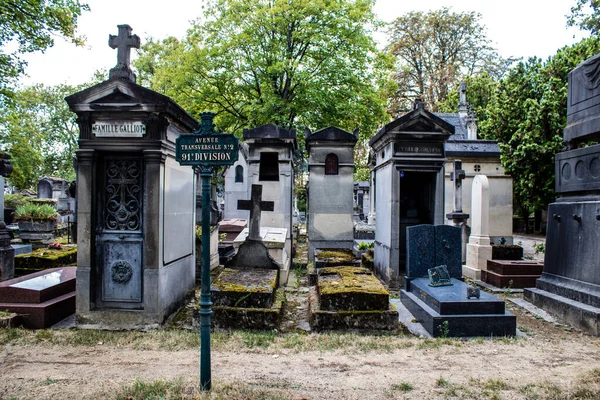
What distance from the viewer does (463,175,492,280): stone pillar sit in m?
9.25

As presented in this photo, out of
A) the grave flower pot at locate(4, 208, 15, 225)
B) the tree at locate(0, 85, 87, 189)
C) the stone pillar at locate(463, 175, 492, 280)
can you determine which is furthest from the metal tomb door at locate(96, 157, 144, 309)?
the tree at locate(0, 85, 87, 189)

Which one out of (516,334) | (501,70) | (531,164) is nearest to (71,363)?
(516,334)

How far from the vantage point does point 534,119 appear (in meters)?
17.4

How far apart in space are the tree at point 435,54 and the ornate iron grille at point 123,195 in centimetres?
2363

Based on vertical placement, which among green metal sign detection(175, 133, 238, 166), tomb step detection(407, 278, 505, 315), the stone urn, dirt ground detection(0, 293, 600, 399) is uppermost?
green metal sign detection(175, 133, 238, 166)

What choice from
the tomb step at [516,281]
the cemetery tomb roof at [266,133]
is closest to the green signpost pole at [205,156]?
the cemetery tomb roof at [266,133]

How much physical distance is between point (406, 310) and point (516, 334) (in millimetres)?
1673

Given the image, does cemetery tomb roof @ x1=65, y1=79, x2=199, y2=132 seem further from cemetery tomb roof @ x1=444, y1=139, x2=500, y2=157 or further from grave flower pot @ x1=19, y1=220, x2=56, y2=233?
cemetery tomb roof @ x1=444, y1=139, x2=500, y2=157

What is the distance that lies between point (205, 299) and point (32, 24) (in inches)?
475

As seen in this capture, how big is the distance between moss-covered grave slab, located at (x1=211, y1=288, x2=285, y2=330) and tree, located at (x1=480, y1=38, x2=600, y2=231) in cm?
1547

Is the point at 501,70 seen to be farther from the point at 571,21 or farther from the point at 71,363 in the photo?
the point at 71,363

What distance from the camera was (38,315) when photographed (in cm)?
515

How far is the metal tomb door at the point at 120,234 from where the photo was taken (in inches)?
213

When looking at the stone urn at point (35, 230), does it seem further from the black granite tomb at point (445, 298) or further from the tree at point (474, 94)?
the tree at point (474, 94)
